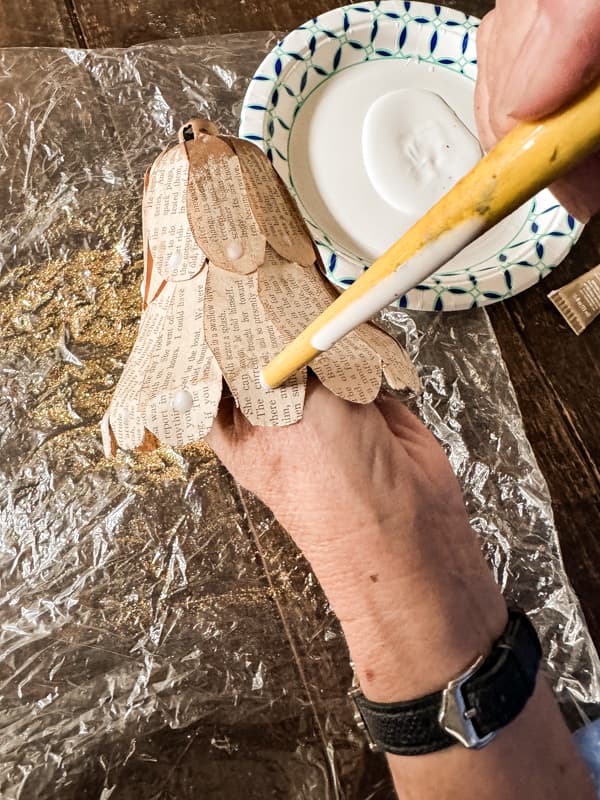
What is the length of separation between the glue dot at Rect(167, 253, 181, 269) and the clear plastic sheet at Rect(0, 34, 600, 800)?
20 cm

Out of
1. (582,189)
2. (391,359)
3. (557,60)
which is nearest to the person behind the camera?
(557,60)

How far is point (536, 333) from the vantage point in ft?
2.24

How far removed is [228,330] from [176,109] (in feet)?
1.44

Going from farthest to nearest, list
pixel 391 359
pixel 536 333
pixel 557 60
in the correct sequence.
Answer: pixel 536 333 → pixel 391 359 → pixel 557 60

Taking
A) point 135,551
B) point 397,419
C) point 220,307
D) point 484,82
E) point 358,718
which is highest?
point 484,82

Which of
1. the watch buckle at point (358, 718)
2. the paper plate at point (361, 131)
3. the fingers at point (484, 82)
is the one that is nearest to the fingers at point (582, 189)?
the fingers at point (484, 82)

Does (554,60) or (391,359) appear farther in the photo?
(391,359)

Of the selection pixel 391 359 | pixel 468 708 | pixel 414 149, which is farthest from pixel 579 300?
pixel 468 708

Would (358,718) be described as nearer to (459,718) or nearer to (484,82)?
(459,718)

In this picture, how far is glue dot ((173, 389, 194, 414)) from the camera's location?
0.39 metres

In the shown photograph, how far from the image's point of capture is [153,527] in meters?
0.58

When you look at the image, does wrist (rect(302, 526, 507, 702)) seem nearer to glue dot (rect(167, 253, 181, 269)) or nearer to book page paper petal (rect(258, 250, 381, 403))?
book page paper petal (rect(258, 250, 381, 403))

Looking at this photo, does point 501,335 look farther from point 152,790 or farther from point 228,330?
point 152,790

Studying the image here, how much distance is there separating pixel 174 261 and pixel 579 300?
1.48 feet
